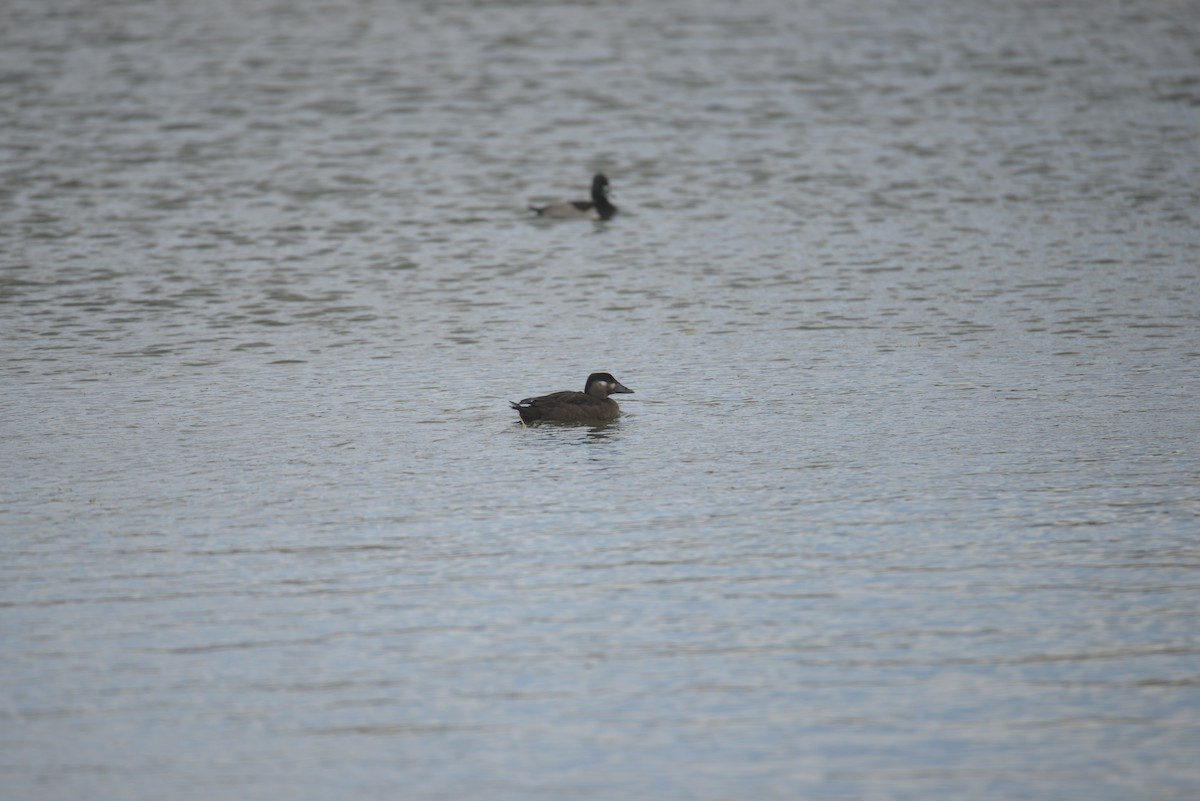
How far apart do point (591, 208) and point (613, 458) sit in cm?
1348

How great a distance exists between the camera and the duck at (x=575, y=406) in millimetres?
14977

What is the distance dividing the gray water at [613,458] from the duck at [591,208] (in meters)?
0.26

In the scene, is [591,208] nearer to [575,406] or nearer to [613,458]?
[575,406]

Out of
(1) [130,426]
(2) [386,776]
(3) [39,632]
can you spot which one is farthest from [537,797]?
(1) [130,426]

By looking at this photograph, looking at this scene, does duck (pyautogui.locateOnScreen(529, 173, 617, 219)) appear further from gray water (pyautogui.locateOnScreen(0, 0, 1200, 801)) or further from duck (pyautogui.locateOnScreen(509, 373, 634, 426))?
duck (pyautogui.locateOnScreen(509, 373, 634, 426))

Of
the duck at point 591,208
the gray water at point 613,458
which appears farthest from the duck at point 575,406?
the duck at point 591,208

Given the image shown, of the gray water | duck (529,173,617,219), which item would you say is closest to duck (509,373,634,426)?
the gray water

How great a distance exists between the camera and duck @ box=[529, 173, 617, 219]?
2675 cm

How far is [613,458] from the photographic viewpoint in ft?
45.9

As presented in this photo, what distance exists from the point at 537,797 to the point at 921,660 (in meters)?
2.76

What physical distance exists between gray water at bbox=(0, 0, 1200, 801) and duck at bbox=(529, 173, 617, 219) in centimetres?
26

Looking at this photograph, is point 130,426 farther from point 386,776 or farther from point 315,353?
point 386,776

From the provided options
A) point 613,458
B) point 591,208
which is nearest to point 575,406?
point 613,458

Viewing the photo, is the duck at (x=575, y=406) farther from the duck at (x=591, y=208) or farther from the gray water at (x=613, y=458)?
the duck at (x=591, y=208)
